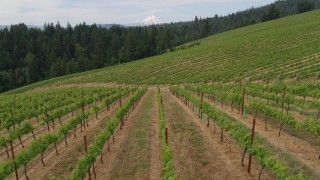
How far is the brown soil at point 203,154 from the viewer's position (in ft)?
49.3

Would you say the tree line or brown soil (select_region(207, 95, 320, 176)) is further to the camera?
the tree line

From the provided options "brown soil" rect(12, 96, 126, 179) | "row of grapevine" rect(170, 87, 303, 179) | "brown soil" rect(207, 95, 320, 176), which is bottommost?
"brown soil" rect(12, 96, 126, 179)

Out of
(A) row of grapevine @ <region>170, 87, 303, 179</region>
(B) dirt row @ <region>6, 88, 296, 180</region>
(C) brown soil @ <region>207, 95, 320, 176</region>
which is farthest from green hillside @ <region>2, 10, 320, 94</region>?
(A) row of grapevine @ <region>170, 87, 303, 179</region>

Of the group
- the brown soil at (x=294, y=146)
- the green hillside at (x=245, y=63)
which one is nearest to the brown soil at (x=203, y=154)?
the brown soil at (x=294, y=146)

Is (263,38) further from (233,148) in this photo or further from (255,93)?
(233,148)

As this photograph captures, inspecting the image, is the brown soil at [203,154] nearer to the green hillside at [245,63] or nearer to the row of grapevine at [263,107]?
the row of grapevine at [263,107]

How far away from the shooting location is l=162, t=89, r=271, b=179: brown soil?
15039mm

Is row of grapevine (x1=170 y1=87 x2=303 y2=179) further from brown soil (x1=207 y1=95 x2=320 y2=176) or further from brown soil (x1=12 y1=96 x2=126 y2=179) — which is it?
brown soil (x1=12 y1=96 x2=126 y2=179)

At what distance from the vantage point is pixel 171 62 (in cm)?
7419

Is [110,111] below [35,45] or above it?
below

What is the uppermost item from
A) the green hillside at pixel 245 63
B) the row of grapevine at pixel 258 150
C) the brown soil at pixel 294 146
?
the green hillside at pixel 245 63

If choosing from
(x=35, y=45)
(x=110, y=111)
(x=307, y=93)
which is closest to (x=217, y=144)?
(x=307, y=93)

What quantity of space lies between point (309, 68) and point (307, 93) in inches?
708

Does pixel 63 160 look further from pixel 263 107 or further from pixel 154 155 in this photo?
pixel 263 107
